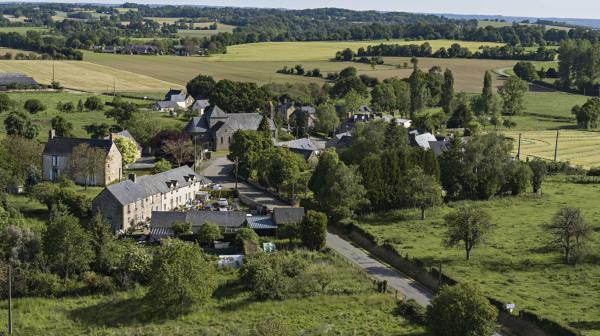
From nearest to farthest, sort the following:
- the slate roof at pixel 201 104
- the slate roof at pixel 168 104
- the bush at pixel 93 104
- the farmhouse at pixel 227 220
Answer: the farmhouse at pixel 227 220 < the bush at pixel 93 104 < the slate roof at pixel 201 104 < the slate roof at pixel 168 104

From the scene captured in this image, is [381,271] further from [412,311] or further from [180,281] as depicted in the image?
[180,281]

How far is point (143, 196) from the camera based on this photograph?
52.7 m

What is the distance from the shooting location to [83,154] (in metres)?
60.2

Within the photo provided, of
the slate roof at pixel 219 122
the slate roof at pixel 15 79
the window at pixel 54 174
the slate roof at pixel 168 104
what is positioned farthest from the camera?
the slate roof at pixel 15 79

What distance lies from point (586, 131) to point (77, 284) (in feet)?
278

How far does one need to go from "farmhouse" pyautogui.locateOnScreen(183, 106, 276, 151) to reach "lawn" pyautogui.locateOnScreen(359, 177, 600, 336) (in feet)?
104

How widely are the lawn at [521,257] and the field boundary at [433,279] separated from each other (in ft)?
3.23

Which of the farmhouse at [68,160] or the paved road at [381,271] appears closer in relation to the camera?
the paved road at [381,271]

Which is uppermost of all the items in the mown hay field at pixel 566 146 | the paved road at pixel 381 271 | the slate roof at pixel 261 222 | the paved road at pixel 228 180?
the mown hay field at pixel 566 146

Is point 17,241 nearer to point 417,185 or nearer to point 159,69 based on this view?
point 417,185

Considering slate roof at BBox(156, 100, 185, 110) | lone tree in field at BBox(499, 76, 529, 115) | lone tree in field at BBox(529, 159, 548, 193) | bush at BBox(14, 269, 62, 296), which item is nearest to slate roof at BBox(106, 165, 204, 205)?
bush at BBox(14, 269, 62, 296)

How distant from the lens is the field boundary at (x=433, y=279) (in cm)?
3509

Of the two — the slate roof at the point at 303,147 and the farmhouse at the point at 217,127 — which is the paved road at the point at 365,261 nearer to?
the slate roof at the point at 303,147

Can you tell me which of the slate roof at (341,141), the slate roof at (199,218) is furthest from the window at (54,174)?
the slate roof at (341,141)
